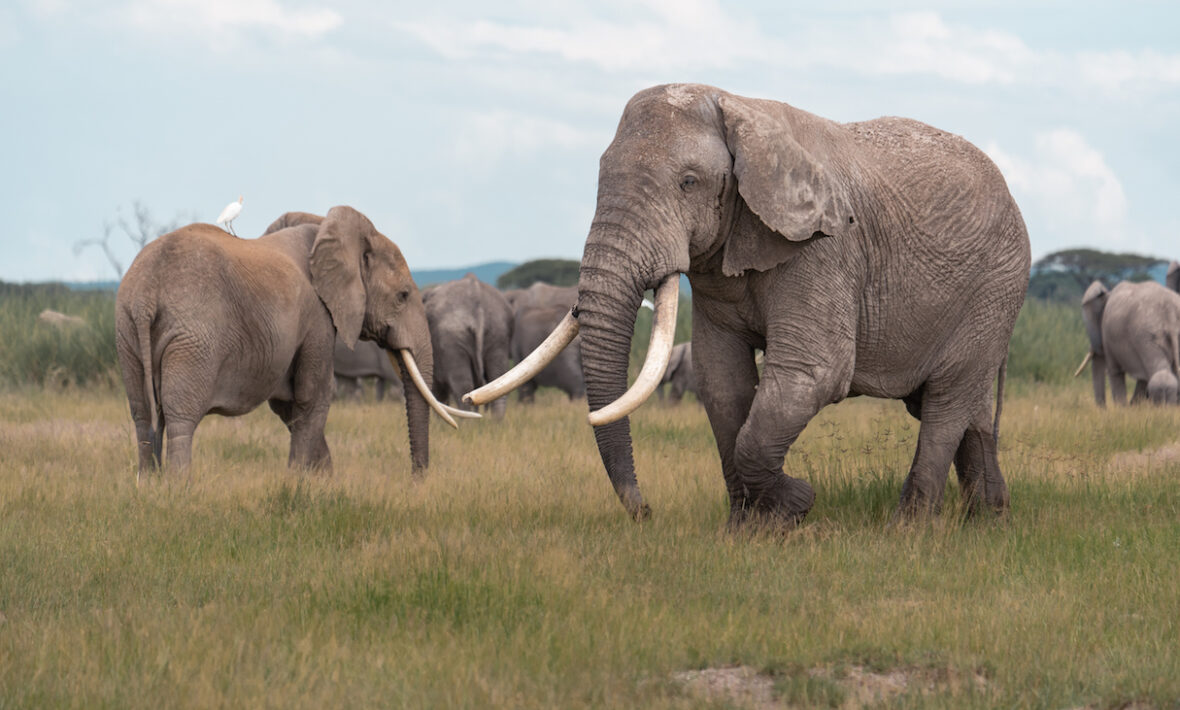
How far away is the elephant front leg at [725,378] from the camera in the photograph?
642 cm

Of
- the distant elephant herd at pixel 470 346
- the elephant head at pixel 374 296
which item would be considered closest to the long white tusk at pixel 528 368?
the elephant head at pixel 374 296

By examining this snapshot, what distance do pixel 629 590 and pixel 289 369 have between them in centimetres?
448

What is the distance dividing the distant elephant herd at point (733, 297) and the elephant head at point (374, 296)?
2 cm

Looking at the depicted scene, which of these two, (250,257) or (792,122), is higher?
(792,122)

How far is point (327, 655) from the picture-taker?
14.4ft

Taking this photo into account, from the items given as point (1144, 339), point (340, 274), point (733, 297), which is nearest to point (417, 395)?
point (340, 274)

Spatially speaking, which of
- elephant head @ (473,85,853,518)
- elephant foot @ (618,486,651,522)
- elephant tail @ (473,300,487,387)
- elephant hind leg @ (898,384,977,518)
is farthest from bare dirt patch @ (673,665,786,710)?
elephant tail @ (473,300,487,387)

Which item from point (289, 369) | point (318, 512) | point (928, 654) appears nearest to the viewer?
point (928, 654)

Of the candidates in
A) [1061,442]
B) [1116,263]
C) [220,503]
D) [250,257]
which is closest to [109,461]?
[250,257]

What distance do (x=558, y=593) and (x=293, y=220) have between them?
218 inches

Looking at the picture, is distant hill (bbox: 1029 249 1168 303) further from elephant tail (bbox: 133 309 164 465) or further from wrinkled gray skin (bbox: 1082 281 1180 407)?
elephant tail (bbox: 133 309 164 465)

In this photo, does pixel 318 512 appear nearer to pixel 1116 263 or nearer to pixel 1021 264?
pixel 1021 264

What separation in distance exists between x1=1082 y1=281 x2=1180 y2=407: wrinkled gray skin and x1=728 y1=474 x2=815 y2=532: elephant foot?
906 cm

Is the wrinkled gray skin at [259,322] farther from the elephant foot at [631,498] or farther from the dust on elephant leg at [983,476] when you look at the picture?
the dust on elephant leg at [983,476]
